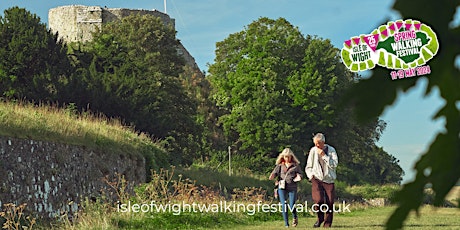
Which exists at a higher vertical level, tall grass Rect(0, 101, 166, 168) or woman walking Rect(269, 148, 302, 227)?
tall grass Rect(0, 101, 166, 168)

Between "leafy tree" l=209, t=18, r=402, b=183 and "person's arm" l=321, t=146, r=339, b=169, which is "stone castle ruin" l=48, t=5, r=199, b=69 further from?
"person's arm" l=321, t=146, r=339, b=169

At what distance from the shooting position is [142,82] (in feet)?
124

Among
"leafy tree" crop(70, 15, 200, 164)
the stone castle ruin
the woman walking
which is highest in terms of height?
the stone castle ruin

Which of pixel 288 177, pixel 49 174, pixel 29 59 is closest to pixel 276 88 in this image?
pixel 29 59

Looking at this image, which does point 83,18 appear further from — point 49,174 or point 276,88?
point 49,174

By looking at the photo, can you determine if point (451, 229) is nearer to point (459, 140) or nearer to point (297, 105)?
point (459, 140)

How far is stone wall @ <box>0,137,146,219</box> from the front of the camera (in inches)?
597

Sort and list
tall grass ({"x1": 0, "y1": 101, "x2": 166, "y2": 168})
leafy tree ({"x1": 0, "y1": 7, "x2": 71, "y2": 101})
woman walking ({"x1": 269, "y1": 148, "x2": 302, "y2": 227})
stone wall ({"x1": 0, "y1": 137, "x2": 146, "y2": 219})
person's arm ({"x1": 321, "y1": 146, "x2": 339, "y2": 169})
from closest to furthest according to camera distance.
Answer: person's arm ({"x1": 321, "y1": 146, "x2": 339, "y2": 169}), woman walking ({"x1": 269, "y1": 148, "x2": 302, "y2": 227}), stone wall ({"x1": 0, "y1": 137, "x2": 146, "y2": 219}), tall grass ({"x1": 0, "y1": 101, "x2": 166, "y2": 168}), leafy tree ({"x1": 0, "y1": 7, "x2": 71, "y2": 101})

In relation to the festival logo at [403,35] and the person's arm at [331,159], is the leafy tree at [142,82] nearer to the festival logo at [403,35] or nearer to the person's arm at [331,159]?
the person's arm at [331,159]

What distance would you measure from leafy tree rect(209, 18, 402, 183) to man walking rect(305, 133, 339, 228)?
108ft

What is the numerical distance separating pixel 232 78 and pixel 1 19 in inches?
765

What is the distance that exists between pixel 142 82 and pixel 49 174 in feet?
69.8

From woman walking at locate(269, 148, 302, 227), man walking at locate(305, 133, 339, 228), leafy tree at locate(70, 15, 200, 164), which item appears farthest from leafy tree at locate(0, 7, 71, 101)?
man walking at locate(305, 133, 339, 228)

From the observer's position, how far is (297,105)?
158 ft
